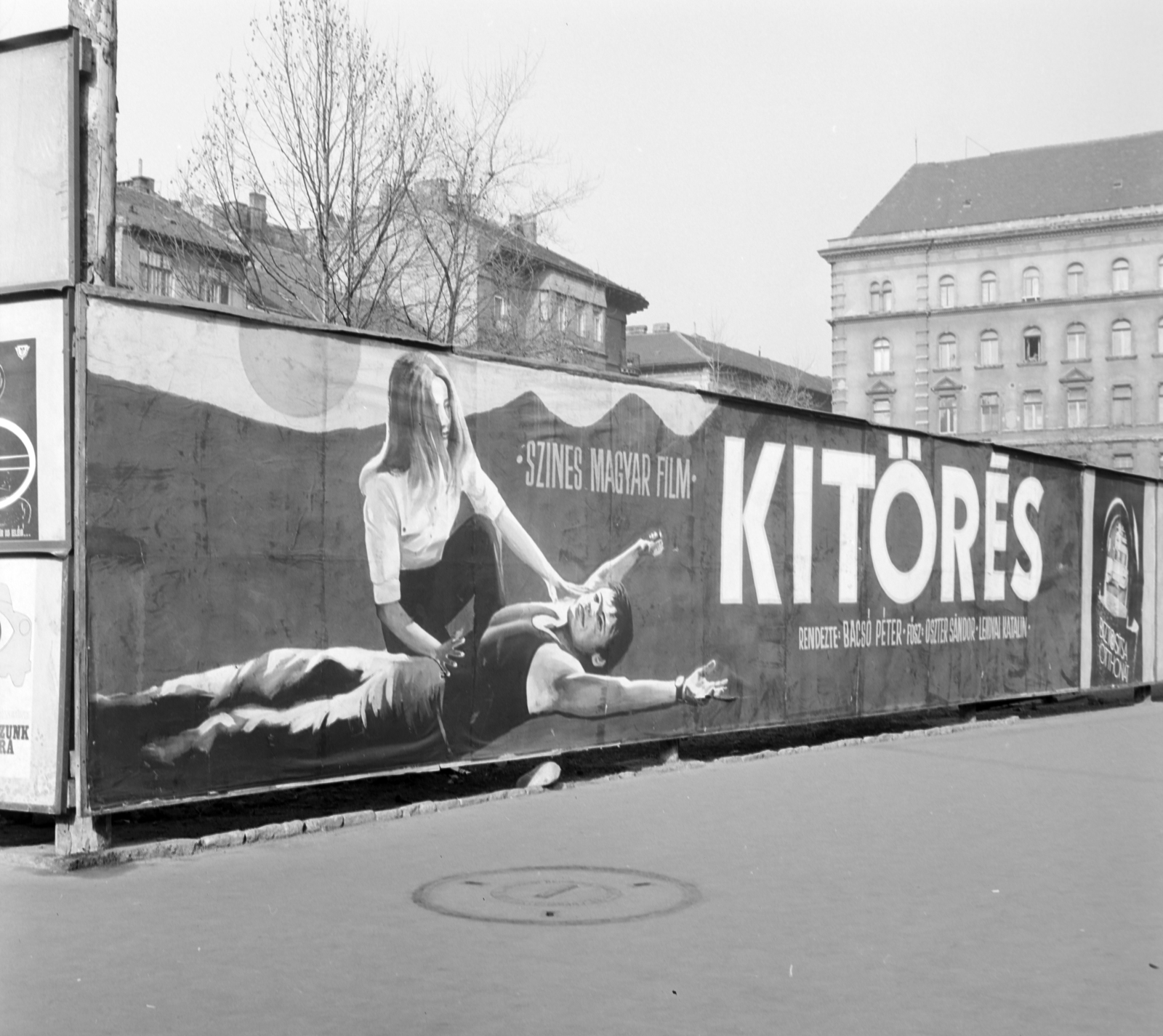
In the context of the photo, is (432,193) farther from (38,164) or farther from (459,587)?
(38,164)

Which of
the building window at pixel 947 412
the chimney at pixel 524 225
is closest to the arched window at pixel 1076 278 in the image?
the building window at pixel 947 412

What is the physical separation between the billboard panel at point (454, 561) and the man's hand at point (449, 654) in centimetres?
2

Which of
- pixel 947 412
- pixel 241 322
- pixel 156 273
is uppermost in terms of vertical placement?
pixel 947 412

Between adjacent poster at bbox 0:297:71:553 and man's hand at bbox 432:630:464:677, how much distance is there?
9.78 feet

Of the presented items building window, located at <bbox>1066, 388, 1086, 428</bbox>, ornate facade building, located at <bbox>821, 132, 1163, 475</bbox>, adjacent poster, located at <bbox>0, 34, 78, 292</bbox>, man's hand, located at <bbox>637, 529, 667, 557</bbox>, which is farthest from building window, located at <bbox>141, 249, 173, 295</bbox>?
building window, located at <bbox>1066, 388, 1086, 428</bbox>

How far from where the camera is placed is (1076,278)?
89438 mm

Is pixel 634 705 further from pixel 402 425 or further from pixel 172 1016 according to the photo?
pixel 172 1016

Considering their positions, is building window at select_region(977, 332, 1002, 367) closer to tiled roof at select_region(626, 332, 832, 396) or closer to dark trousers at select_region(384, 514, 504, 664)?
tiled roof at select_region(626, 332, 832, 396)

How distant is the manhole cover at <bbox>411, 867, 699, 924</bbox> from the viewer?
284 inches

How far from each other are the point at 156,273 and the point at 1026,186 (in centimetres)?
7754

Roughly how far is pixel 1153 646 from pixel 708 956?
17355 mm

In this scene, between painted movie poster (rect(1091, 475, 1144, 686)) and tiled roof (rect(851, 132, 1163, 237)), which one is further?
tiled roof (rect(851, 132, 1163, 237))

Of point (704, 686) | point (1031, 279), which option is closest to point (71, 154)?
point (704, 686)

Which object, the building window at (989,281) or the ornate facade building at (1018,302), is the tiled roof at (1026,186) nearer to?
the ornate facade building at (1018,302)
